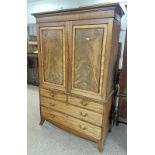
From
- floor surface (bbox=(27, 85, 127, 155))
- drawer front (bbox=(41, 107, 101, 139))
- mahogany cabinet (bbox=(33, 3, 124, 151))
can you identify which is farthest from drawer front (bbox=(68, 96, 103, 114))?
floor surface (bbox=(27, 85, 127, 155))

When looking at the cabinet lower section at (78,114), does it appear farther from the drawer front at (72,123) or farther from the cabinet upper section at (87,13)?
the cabinet upper section at (87,13)

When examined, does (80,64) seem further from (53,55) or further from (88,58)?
(53,55)

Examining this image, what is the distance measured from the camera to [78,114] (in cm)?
188

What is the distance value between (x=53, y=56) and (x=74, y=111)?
0.82 metres

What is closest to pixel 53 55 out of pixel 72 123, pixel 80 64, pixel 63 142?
pixel 80 64

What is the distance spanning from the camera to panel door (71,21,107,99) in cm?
152

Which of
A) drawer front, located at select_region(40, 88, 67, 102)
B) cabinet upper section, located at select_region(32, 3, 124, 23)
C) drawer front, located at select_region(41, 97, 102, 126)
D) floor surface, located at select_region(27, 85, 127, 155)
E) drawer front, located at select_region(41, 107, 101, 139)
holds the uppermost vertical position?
cabinet upper section, located at select_region(32, 3, 124, 23)

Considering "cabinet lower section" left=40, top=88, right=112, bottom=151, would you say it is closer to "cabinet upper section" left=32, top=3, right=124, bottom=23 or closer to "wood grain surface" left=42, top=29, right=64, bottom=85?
"wood grain surface" left=42, top=29, right=64, bottom=85

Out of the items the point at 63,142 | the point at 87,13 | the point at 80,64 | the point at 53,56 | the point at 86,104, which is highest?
the point at 87,13

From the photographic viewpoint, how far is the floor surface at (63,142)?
1812 mm
